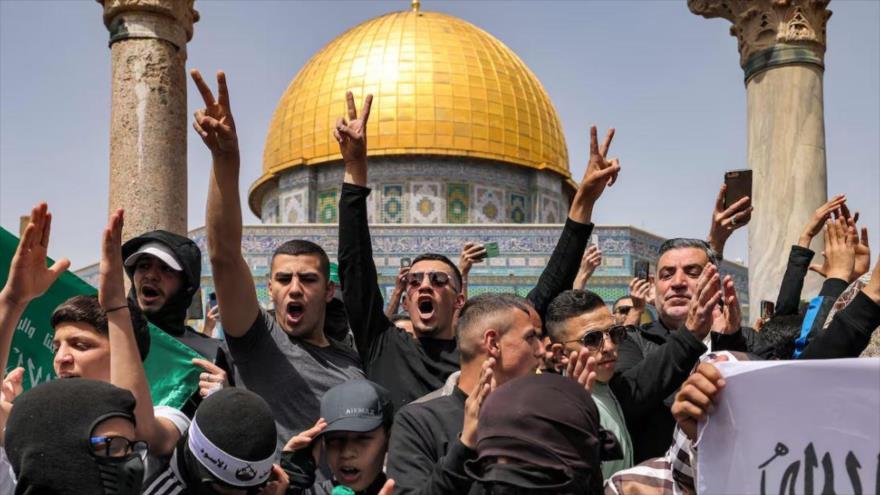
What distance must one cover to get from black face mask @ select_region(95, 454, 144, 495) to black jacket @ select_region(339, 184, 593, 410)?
1551 mm

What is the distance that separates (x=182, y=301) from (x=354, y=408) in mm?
1058

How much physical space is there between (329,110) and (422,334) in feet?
90.9

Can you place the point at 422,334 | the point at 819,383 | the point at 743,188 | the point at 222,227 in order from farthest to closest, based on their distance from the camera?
the point at 743,188 → the point at 422,334 → the point at 222,227 → the point at 819,383

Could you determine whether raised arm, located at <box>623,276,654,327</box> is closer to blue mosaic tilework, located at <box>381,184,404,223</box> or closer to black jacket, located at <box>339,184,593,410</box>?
black jacket, located at <box>339,184,593,410</box>

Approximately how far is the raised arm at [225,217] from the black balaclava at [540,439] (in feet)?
4.31

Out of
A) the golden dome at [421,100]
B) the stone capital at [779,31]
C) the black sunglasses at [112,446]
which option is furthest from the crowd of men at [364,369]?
the golden dome at [421,100]

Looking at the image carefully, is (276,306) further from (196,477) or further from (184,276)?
(196,477)

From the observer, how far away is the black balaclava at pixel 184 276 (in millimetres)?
3967

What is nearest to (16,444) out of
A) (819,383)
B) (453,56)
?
(819,383)

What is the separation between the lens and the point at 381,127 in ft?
101

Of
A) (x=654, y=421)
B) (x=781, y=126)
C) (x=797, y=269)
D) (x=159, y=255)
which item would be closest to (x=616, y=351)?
(x=654, y=421)

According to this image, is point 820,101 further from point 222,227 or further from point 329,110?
point 329,110

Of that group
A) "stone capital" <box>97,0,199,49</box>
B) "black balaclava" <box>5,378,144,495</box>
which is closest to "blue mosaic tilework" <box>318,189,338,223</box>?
"stone capital" <box>97,0,199,49</box>

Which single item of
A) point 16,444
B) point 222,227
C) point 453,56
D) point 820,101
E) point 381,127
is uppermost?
point 453,56
